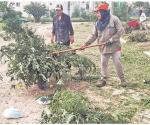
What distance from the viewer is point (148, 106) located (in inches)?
314

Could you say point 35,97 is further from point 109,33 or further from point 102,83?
point 109,33

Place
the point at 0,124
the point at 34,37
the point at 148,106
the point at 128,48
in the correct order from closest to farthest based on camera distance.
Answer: the point at 0,124, the point at 148,106, the point at 34,37, the point at 128,48

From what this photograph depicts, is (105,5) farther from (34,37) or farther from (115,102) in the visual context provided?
(115,102)

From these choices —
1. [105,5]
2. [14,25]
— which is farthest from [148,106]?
[14,25]

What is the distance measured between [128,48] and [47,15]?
45.1 metres

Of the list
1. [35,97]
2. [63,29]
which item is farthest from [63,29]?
[35,97]

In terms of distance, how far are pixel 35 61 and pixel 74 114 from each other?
2334mm

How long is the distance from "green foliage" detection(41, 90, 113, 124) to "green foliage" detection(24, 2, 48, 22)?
46.6m

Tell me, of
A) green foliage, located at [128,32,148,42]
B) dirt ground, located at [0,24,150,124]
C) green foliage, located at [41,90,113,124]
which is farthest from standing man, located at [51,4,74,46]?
green foliage, located at [128,32,148,42]

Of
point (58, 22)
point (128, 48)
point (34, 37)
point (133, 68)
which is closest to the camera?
point (34, 37)

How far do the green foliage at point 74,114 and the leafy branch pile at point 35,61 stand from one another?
67.7 inches

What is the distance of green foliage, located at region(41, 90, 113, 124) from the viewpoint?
654cm

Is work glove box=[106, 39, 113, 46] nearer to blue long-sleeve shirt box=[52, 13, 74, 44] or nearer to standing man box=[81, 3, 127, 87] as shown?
standing man box=[81, 3, 127, 87]

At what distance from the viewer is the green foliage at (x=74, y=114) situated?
6539 mm
